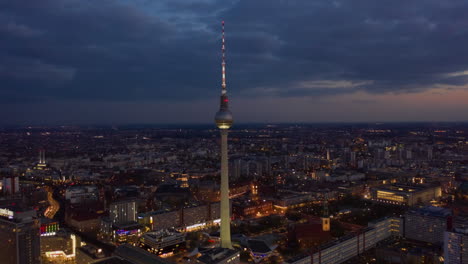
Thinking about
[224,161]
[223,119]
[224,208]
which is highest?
[223,119]

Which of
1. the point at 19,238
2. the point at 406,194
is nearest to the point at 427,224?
the point at 406,194

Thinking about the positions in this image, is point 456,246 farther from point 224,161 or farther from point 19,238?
point 19,238

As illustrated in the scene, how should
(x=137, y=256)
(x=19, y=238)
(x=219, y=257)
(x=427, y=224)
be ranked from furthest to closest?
(x=427, y=224), (x=137, y=256), (x=19, y=238), (x=219, y=257)

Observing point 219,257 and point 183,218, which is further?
point 183,218

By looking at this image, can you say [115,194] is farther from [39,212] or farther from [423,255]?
[423,255]

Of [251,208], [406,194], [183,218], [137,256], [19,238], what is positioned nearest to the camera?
[19,238]

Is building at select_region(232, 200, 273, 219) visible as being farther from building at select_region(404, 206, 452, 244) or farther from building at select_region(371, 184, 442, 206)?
building at select_region(404, 206, 452, 244)

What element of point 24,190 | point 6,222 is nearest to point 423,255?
point 6,222
